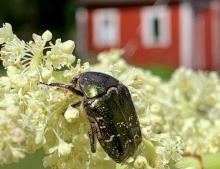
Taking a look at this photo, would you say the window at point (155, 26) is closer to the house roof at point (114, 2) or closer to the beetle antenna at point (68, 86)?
the house roof at point (114, 2)

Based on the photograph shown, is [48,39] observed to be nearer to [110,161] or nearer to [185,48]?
[110,161]

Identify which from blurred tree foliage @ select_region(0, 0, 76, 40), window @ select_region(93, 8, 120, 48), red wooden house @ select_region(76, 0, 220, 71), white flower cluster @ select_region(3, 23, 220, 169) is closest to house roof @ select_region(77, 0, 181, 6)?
red wooden house @ select_region(76, 0, 220, 71)

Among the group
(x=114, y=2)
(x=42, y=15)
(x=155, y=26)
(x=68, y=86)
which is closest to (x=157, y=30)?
(x=155, y=26)

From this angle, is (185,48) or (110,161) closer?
(110,161)

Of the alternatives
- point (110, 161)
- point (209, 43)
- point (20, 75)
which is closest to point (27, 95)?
point (20, 75)

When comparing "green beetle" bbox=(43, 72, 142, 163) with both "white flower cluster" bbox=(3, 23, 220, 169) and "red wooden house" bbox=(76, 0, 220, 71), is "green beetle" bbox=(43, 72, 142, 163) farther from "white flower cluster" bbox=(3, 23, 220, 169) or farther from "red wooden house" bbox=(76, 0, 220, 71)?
"red wooden house" bbox=(76, 0, 220, 71)

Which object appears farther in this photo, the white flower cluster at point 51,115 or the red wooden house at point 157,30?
the red wooden house at point 157,30

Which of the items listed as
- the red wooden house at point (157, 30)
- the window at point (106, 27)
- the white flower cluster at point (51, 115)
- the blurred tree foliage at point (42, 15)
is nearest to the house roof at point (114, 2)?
the red wooden house at point (157, 30)
